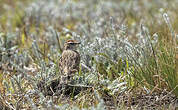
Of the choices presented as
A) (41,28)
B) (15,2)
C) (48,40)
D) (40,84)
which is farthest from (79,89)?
(15,2)

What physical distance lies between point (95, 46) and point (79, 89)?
87 centimetres

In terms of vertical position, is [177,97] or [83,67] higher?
[83,67]

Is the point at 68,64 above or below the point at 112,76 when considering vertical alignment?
above

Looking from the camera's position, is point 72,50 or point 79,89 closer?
point 79,89

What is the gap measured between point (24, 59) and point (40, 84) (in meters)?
1.21

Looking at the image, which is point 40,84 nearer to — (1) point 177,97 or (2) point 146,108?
(2) point 146,108

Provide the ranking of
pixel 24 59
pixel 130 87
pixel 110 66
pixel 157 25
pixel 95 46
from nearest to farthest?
1. pixel 130 87
2. pixel 110 66
3. pixel 95 46
4. pixel 24 59
5. pixel 157 25

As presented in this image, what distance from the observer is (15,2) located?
36.2 feet

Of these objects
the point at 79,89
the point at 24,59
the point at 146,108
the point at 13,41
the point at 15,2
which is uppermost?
the point at 15,2

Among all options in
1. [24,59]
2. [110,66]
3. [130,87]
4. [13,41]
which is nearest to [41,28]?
[13,41]

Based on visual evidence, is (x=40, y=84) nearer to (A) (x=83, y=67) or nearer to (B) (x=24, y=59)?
(A) (x=83, y=67)

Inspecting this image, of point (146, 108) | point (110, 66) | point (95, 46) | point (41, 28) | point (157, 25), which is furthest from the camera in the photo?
point (41, 28)

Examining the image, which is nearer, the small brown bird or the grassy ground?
the grassy ground

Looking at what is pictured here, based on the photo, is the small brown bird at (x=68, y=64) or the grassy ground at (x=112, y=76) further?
the small brown bird at (x=68, y=64)
